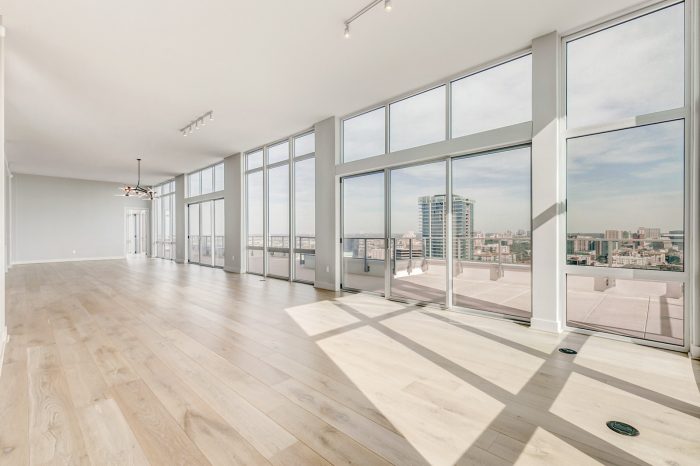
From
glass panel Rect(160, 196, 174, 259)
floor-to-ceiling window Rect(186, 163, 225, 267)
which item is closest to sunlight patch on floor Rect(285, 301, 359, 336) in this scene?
floor-to-ceiling window Rect(186, 163, 225, 267)

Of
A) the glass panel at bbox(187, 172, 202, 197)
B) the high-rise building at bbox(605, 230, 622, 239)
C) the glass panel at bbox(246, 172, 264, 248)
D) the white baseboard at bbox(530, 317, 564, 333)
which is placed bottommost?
the white baseboard at bbox(530, 317, 564, 333)

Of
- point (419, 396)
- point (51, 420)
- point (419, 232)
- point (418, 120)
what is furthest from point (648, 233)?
point (51, 420)

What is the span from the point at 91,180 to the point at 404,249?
516 inches

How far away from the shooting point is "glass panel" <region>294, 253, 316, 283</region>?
679 centimetres

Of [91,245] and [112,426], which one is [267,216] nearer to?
[112,426]

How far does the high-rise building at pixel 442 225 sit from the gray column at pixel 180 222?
9.15 meters

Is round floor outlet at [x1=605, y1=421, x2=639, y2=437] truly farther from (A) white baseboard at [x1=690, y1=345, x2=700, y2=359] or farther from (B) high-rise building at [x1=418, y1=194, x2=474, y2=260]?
(B) high-rise building at [x1=418, y1=194, x2=474, y2=260]

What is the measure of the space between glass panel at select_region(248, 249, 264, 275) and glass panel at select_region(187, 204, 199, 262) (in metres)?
3.43

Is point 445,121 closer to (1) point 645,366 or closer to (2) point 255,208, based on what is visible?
(1) point 645,366

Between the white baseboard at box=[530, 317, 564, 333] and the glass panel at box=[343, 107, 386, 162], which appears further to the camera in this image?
the glass panel at box=[343, 107, 386, 162]

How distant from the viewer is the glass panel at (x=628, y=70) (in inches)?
116

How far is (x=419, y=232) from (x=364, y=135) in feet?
6.52

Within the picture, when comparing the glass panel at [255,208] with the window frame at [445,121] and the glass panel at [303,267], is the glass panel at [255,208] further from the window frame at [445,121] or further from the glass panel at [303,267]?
the window frame at [445,121]

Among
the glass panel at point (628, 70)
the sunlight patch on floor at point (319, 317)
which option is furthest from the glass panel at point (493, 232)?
the sunlight patch on floor at point (319, 317)
